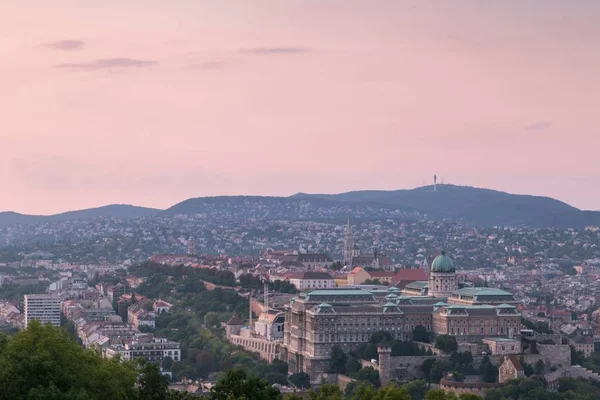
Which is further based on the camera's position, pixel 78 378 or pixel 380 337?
pixel 380 337

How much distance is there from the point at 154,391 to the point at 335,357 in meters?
45.5

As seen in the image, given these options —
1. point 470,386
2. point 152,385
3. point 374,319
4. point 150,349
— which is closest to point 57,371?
point 152,385

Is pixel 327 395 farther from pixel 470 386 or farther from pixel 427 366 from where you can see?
pixel 427 366

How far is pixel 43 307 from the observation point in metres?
144

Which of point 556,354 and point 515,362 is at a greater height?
point 556,354

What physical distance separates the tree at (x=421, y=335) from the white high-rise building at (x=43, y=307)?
46700 millimetres

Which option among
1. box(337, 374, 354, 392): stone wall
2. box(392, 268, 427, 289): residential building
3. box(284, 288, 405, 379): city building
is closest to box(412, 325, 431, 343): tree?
box(284, 288, 405, 379): city building

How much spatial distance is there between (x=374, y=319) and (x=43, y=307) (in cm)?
4989

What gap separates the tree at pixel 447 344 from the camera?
313 ft

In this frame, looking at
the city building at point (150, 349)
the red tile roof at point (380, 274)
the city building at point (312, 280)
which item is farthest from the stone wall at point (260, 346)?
the red tile roof at point (380, 274)

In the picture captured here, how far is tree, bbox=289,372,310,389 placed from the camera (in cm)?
9588

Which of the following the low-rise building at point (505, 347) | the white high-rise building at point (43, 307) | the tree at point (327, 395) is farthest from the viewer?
the white high-rise building at point (43, 307)

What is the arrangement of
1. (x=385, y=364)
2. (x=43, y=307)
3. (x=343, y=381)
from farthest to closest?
1. (x=43, y=307)
2. (x=343, y=381)
3. (x=385, y=364)

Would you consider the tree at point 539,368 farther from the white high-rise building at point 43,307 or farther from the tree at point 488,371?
the white high-rise building at point 43,307
